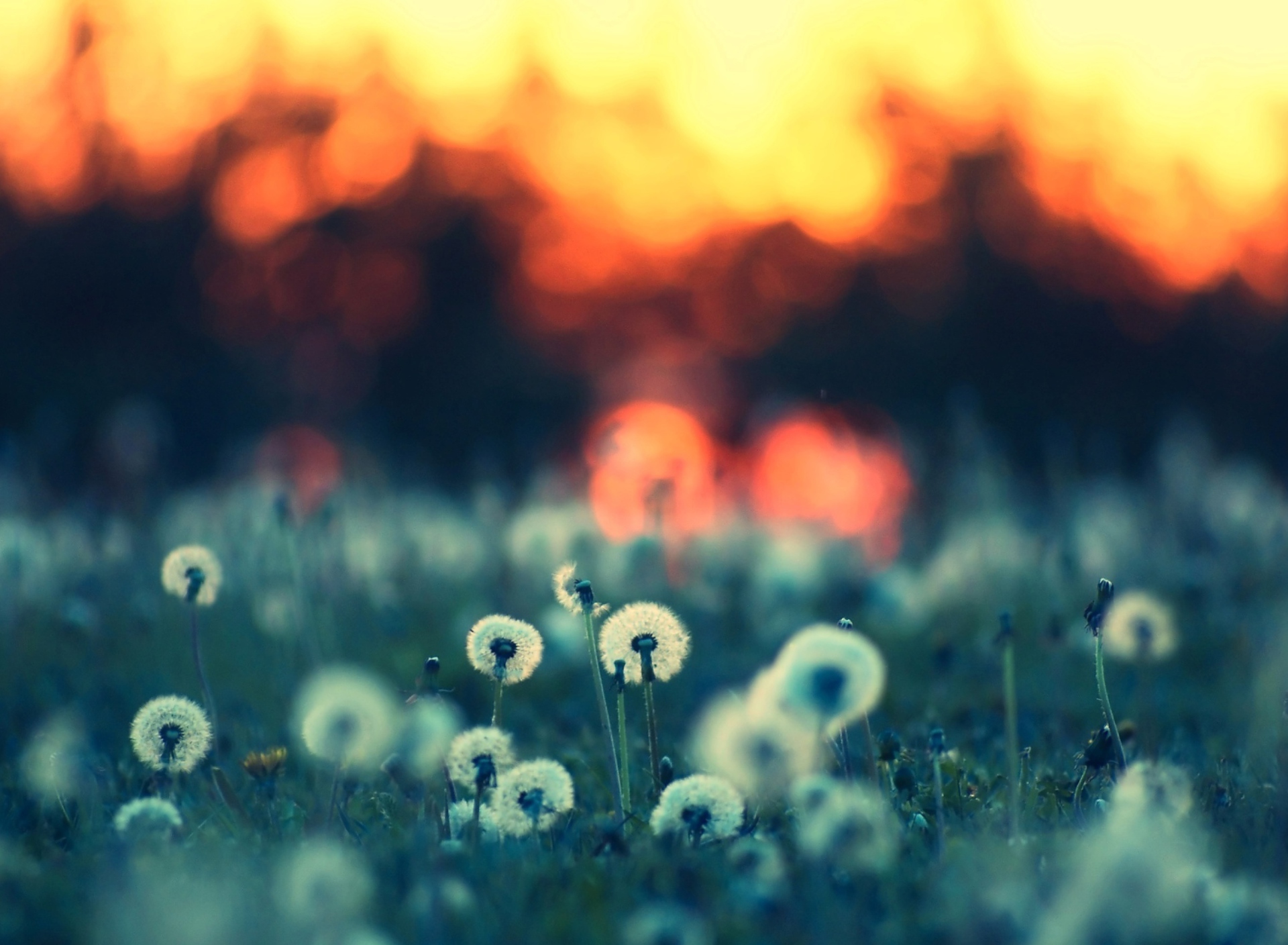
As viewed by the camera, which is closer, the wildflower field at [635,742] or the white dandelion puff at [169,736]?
the wildflower field at [635,742]

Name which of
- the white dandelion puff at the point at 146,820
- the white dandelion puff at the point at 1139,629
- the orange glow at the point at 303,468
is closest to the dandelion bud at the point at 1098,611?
the white dandelion puff at the point at 1139,629

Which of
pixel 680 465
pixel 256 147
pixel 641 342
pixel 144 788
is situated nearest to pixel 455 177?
pixel 256 147

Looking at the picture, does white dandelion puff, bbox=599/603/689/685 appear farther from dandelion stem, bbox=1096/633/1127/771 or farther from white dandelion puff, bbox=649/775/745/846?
dandelion stem, bbox=1096/633/1127/771

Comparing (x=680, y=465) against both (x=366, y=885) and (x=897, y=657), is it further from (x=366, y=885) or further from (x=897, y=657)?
(x=366, y=885)

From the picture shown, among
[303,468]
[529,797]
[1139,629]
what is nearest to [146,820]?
[529,797]

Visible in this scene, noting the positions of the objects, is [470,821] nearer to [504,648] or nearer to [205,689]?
[504,648]

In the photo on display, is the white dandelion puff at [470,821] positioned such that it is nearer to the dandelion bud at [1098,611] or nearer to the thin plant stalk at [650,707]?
the thin plant stalk at [650,707]
